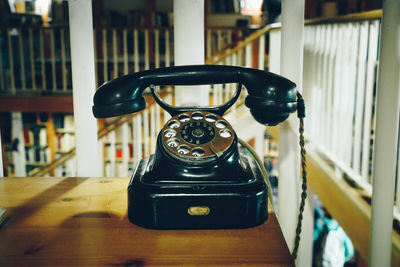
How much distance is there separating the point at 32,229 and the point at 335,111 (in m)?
2.26

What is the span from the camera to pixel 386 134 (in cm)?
67

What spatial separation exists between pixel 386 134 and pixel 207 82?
314mm

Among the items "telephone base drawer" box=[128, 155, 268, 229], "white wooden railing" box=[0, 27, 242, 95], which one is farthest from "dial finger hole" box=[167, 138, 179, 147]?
"white wooden railing" box=[0, 27, 242, 95]

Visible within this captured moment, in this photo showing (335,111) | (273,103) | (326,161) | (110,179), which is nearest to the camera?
(273,103)

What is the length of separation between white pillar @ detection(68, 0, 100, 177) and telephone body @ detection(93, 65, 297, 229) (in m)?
0.28

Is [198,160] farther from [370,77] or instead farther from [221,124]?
[370,77]

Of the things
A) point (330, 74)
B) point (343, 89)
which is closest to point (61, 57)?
point (330, 74)

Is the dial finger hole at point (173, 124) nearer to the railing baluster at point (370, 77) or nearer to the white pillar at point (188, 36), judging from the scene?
the white pillar at point (188, 36)

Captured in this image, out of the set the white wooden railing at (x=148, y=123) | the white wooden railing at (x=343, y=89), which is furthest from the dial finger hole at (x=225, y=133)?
the white wooden railing at (x=148, y=123)

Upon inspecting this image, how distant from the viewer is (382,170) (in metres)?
0.67

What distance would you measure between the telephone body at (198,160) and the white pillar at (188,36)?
15 centimetres

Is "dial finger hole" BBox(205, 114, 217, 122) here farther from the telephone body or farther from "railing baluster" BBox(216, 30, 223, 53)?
"railing baluster" BBox(216, 30, 223, 53)

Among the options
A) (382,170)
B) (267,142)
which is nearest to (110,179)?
(382,170)

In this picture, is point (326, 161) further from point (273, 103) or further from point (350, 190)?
point (273, 103)
